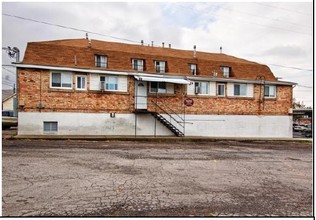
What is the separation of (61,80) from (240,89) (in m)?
15.8

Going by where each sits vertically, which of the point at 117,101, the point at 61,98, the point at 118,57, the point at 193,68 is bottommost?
the point at 117,101

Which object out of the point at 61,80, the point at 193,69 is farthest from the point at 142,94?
the point at 61,80

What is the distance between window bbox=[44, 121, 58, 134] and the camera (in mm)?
19500

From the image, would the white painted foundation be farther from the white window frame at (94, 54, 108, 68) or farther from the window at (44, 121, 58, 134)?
the white window frame at (94, 54, 108, 68)

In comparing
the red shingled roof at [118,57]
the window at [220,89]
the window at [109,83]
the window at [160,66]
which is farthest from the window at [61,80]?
the window at [220,89]

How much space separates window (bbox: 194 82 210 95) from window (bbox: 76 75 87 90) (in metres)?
9.42

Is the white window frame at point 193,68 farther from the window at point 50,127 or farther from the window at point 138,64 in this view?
the window at point 50,127

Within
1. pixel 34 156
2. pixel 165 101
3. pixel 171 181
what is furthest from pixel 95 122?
pixel 171 181

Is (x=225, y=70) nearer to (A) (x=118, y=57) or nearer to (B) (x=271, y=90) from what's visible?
(B) (x=271, y=90)

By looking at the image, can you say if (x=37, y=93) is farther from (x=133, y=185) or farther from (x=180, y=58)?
(x=133, y=185)

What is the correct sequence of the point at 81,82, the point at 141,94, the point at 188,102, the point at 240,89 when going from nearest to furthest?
the point at 81,82, the point at 141,94, the point at 188,102, the point at 240,89

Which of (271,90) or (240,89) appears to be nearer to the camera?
(240,89)

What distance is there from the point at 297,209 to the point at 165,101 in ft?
57.0

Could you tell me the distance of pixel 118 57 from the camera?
2309 cm
